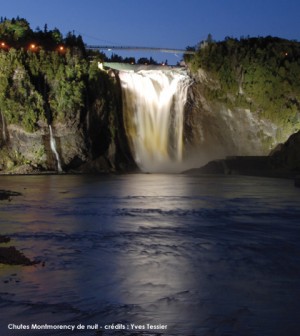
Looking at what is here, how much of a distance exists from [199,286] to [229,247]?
179 inches

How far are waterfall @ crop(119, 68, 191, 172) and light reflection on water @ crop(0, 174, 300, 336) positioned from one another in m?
42.5

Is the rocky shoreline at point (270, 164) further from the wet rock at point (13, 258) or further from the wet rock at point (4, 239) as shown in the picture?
the wet rock at point (13, 258)

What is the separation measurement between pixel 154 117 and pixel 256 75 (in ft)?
44.0

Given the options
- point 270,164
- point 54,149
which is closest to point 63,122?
point 54,149

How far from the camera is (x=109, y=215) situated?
880 inches

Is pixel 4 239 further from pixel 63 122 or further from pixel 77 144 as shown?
pixel 63 122

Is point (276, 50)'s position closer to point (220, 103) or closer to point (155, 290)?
point (220, 103)

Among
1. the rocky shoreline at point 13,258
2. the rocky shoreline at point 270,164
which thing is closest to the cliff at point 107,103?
the rocky shoreline at point 270,164

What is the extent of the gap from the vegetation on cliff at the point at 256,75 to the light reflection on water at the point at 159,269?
44.9 m

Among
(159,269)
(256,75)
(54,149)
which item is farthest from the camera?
(256,75)

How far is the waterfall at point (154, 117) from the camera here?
6712 cm

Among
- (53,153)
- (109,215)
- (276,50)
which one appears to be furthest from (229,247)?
(276,50)

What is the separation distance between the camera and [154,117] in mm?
68125

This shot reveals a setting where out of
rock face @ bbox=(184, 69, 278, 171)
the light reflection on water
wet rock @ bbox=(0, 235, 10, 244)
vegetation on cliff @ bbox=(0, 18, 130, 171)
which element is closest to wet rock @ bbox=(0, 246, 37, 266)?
the light reflection on water
